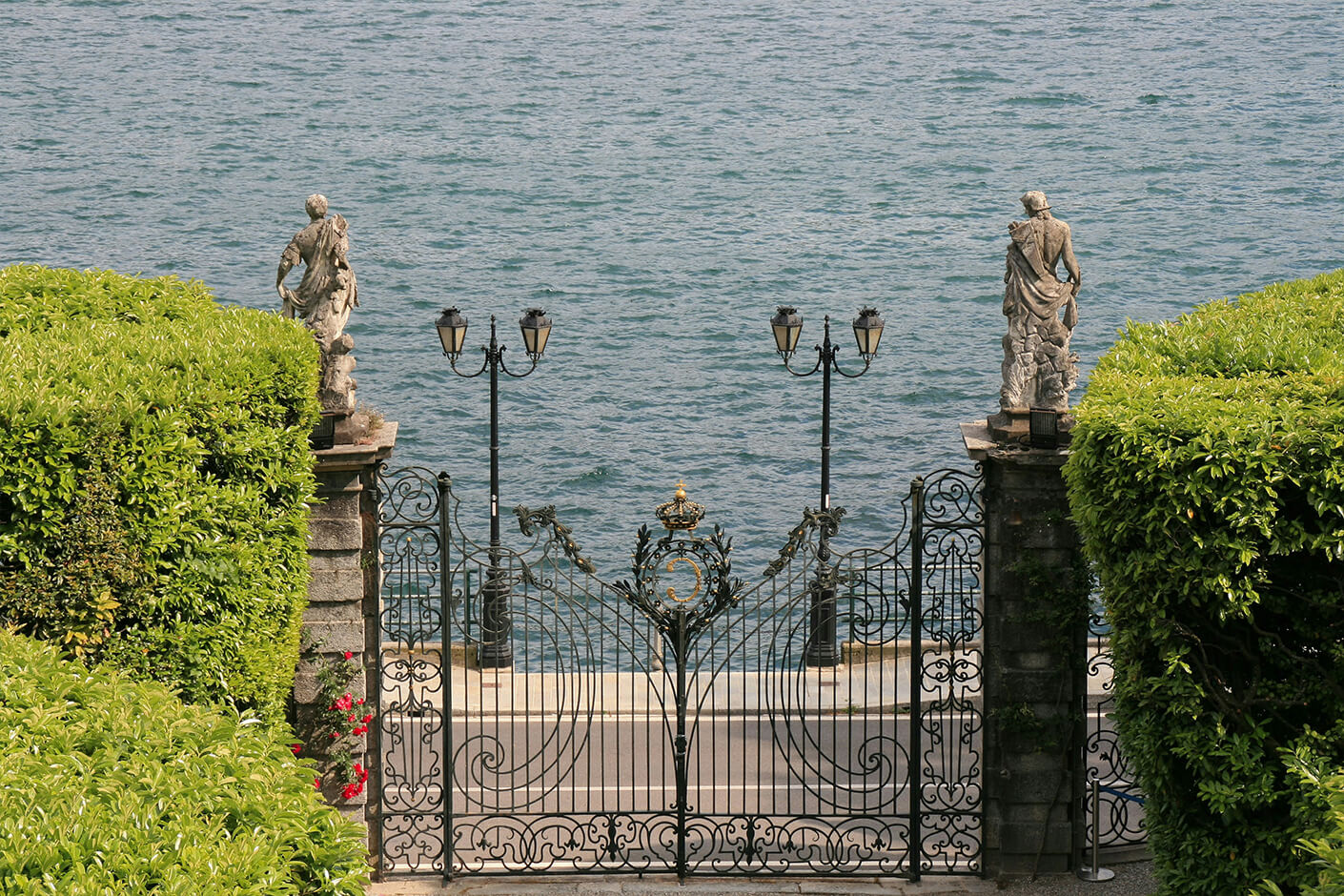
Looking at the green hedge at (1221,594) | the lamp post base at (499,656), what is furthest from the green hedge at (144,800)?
the lamp post base at (499,656)

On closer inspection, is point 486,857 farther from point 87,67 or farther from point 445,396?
point 87,67

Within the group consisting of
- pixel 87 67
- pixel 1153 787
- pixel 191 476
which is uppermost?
pixel 87 67

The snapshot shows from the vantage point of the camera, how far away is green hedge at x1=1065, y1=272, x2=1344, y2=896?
1143cm

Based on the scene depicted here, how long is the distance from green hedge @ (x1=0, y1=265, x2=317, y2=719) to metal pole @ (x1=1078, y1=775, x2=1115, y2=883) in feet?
24.8

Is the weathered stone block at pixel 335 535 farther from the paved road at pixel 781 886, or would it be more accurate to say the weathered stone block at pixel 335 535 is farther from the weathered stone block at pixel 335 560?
the paved road at pixel 781 886

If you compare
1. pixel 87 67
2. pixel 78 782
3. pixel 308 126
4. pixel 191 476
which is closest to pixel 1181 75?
pixel 308 126

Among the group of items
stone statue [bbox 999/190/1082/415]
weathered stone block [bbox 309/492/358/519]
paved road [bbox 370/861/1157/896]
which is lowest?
paved road [bbox 370/861/1157/896]

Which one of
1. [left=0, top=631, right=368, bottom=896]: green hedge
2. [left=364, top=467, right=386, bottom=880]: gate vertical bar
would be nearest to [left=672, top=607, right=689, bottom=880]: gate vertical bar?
[left=364, top=467, right=386, bottom=880]: gate vertical bar

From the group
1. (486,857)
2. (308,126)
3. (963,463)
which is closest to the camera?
(486,857)

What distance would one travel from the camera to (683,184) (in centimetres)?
5803

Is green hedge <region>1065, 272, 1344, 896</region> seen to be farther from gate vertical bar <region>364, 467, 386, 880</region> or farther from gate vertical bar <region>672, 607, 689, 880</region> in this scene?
gate vertical bar <region>364, 467, 386, 880</region>

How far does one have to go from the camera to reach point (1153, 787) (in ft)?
41.0

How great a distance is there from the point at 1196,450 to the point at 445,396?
36.6 m

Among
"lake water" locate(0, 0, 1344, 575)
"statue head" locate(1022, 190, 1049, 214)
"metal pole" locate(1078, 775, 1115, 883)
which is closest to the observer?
"statue head" locate(1022, 190, 1049, 214)
